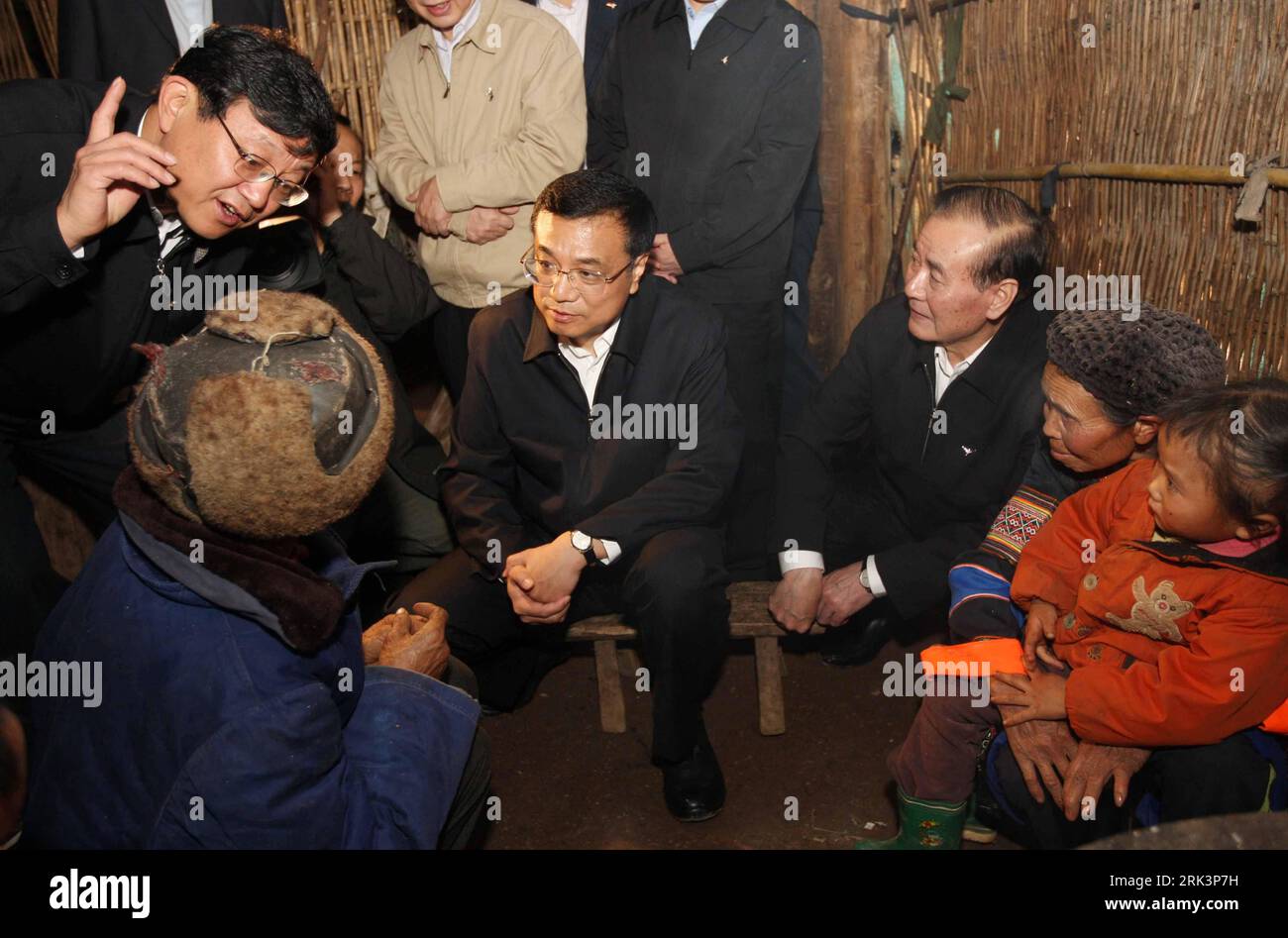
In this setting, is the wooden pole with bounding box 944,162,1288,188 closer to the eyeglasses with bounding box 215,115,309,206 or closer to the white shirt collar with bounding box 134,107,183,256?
the eyeglasses with bounding box 215,115,309,206

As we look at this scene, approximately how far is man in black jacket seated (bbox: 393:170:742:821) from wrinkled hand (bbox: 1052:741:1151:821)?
1.09 m

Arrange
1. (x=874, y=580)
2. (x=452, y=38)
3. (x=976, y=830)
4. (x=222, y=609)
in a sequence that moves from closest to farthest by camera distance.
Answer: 1. (x=222, y=609)
2. (x=976, y=830)
3. (x=874, y=580)
4. (x=452, y=38)

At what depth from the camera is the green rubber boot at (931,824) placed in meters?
2.48

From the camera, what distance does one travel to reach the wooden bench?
10.7 feet

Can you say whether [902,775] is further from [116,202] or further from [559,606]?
[116,202]

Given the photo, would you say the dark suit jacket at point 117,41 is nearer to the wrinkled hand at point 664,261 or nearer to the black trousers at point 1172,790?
the wrinkled hand at point 664,261

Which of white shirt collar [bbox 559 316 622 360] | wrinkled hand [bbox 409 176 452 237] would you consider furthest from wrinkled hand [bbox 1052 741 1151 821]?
wrinkled hand [bbox 409 176 452 237]

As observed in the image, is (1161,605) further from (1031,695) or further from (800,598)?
(800,598)

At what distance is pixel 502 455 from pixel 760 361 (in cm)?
127

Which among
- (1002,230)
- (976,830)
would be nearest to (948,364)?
(1002,230)

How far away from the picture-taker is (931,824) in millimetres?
2490

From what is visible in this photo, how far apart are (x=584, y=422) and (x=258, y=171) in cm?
120

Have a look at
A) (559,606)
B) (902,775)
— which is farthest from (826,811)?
(559,606)

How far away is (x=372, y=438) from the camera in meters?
1.63
